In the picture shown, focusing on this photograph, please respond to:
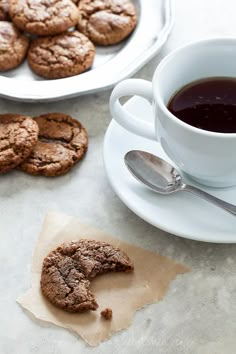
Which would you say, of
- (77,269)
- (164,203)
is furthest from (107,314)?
(164,203)

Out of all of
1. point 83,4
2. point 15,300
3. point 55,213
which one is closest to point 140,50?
point 83,4

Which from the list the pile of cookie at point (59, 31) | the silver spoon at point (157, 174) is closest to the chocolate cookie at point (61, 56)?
the pile of cookie at point (59, 31)

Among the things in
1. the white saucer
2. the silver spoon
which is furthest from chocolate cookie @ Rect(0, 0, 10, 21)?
the silver spoon

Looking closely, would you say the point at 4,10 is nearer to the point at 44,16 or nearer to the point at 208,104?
the point at 44,16

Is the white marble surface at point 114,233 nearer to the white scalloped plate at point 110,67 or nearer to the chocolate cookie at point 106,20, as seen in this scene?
the white scalloped plate at point 110,67

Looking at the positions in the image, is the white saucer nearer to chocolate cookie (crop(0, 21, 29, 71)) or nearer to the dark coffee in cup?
the dark coffee in cup
